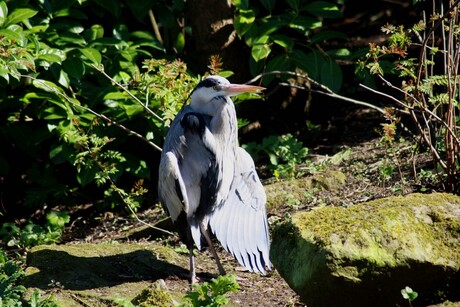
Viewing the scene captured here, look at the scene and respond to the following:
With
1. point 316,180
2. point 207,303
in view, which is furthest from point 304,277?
point 316,180

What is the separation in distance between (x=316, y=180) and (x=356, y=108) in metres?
→ 2.10

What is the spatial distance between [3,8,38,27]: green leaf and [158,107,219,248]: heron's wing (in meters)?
1.59

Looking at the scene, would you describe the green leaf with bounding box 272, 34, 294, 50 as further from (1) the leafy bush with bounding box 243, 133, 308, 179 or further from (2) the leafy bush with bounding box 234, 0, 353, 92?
(1) the leafy bush with bounding box 243, 133, 308, 179

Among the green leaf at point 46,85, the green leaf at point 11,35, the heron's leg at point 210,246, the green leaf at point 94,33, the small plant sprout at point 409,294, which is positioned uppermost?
the green leaf at point 11,35

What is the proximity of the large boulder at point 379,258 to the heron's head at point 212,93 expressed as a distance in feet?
4.95

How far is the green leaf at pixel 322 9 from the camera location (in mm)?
6914

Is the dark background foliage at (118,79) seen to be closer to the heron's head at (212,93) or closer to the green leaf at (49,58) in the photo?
the green leaf at (49,58)

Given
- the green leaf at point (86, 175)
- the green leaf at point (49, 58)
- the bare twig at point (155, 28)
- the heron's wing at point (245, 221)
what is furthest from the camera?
the bare twig at point (155, 28)

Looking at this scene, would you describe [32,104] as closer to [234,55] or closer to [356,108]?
[234,55]

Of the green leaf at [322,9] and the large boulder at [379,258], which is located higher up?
the green leaf at [322,9]

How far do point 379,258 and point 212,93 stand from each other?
1.94 metres

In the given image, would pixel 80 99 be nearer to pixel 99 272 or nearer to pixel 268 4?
pixel 268 4

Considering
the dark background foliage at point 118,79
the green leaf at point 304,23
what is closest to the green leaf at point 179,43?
the dark background foliage at point 118,79

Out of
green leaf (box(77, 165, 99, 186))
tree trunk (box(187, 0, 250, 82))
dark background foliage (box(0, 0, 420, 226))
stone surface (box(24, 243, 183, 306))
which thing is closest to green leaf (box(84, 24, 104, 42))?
dark background foliage (box(0, 0, 420, 226))
